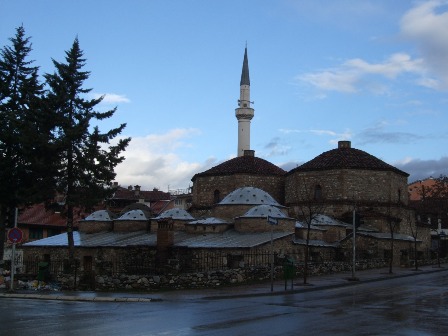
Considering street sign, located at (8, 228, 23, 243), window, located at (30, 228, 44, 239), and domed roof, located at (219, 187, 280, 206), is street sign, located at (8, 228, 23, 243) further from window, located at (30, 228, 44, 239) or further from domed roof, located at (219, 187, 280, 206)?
window, located at (30, 228, 44, 239)

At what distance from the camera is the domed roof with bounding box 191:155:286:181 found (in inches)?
1941

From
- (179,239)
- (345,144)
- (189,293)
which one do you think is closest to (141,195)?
(345,144)

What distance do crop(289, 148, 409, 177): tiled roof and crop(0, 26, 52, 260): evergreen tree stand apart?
22649 millimetres

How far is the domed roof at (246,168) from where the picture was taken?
4931 cm

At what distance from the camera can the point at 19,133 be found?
30.9 metres

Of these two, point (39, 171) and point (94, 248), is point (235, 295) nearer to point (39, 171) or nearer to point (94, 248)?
point (39, 171)

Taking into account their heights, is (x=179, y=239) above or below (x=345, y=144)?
below

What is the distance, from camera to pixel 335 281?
24438 millimetres

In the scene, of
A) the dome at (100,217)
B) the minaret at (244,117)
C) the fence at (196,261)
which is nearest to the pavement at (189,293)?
the fence at (196,261)

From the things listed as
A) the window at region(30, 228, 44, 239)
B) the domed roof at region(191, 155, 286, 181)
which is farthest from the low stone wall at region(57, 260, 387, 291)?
the window at region(30, 228, 44, 239)

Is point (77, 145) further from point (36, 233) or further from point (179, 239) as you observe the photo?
point (36, 233)

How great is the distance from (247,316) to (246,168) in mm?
36433

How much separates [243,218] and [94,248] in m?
10.7

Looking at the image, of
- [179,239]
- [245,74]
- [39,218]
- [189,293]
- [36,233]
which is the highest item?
[245,74]
